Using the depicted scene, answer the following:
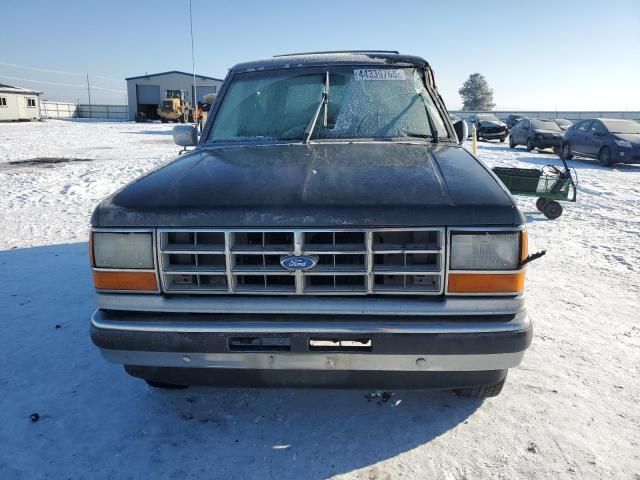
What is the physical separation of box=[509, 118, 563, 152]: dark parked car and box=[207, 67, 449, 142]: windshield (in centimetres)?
1659

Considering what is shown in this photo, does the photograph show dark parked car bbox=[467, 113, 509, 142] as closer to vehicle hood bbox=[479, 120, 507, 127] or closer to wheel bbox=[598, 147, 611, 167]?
vehicle hood bbox=[479, 120, 507, 127]

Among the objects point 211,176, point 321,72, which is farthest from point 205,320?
point 321,72

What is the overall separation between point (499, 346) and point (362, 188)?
950 mm

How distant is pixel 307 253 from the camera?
2.08m

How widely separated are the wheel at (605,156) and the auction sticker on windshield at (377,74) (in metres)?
13.3

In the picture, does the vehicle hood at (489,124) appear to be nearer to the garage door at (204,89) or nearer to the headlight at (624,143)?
the headlight at (624,143)

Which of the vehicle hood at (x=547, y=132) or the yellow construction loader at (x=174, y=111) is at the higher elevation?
the yellow construction loader at (x=174, y=111)

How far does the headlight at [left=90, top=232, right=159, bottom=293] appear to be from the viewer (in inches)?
85.8

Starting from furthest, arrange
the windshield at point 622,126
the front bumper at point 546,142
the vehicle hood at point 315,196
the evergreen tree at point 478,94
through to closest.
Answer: the evergreen tree at point 478,94, the front bumper at point 546,142, the windshield at point 622,126, the vehicle hood at point 315,196

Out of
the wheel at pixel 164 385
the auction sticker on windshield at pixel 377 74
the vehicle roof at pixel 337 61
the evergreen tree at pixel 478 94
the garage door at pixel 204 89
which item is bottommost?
the wheel at pixel 164 385

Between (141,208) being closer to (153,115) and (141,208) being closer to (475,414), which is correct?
(475,414)

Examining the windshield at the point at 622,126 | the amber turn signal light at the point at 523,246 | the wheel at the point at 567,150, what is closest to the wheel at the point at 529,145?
the wheel at the point at 567,150

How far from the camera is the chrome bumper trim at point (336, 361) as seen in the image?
2121 millimetres

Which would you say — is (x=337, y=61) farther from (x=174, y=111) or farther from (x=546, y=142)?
(x=174, y=111)
